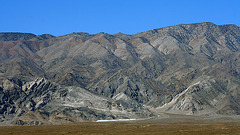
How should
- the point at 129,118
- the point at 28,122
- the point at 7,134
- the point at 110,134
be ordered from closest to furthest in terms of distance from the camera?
1. the point at 110,134
2. the point at 7,134
3. the point at 28,122
4. the point at 129,118

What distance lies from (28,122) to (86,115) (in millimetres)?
27647

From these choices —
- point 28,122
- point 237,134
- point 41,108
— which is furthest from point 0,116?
point 237,134

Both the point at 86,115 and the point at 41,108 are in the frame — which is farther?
the point at 41,108

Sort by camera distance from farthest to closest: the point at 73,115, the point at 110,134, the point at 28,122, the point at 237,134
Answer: the point at 73,115 < the point at 28,122 < the point at 110,134 < the point at 237,134

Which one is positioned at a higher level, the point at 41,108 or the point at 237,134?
the point at 41,108

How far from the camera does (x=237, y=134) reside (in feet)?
313

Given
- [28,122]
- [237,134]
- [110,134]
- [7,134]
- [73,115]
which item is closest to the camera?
[237,134]

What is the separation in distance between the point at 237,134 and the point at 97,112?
10528cm

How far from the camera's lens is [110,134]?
351 ft

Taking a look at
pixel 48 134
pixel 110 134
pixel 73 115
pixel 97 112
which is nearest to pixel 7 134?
pixel 48 134

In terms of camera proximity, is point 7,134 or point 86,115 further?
point 86,115

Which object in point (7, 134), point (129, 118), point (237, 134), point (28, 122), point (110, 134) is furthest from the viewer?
point (129, 118)

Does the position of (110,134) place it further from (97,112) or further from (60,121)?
(97,112)

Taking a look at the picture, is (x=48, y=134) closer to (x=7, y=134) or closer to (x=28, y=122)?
(x=7, y=134)
